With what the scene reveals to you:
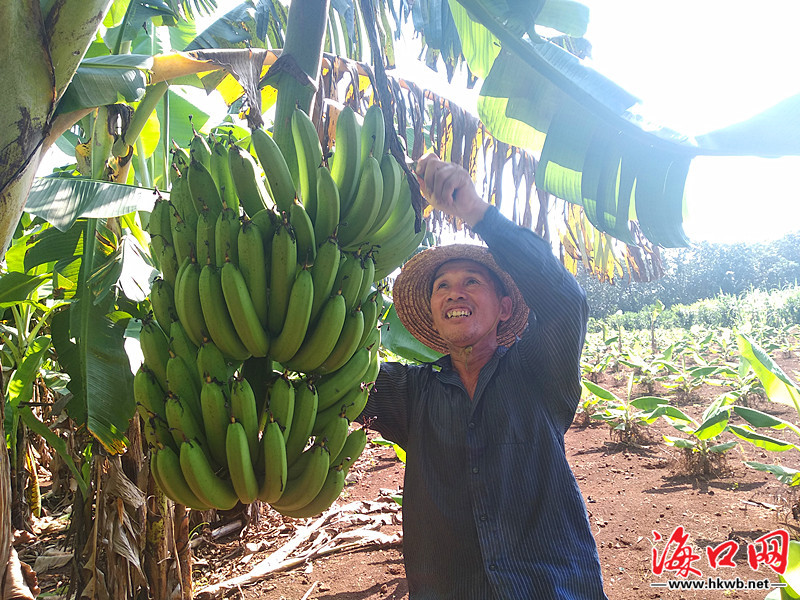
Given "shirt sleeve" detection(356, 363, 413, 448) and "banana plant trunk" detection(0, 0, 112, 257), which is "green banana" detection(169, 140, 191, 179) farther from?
"shirt sleeve" detection(356, 363, 413, 448)

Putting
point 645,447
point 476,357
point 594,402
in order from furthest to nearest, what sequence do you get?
point 594,402
point 645,447
point 476,357

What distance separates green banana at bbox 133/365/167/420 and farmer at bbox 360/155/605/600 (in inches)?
25.4

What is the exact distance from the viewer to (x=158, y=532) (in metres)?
2.16

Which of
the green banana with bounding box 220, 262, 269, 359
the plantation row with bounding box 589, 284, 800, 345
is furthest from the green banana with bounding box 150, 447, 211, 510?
the plantation row with bounding box 589, 284, 800, 345

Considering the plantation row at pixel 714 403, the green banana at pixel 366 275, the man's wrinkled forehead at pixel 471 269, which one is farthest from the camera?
the plantation row at pixel 714 403

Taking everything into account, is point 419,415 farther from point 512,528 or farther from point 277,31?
point 277,31

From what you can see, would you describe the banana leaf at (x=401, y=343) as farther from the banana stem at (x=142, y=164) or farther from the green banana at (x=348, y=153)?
the banana stem at (x=142, y=164)

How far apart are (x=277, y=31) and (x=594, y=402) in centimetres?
603

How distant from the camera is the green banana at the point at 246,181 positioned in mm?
1080

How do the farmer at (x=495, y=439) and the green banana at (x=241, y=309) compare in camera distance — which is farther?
the farmer at (x=495, y=439)

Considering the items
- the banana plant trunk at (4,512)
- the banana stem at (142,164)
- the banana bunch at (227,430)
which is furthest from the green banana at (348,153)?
the banana stem at (142,164)

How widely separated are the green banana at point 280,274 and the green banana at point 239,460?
0.23m

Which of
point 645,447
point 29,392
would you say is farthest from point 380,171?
point 645,447

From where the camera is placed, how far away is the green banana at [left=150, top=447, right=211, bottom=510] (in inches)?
38.8
